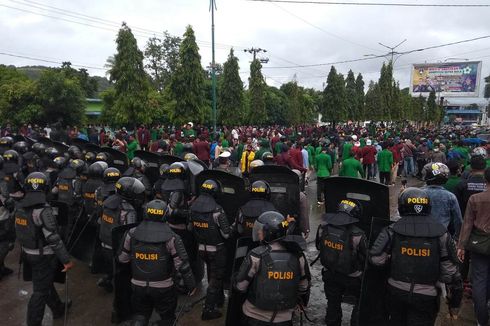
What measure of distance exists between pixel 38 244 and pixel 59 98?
22.8 metres

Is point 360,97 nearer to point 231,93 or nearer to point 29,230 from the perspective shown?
point 231,93

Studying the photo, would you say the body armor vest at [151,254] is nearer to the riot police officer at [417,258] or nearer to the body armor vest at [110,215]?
the body armor vest at [110,215]

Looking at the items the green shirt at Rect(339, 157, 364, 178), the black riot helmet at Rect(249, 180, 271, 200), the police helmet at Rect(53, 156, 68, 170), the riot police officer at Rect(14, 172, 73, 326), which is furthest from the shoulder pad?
the green shirt at Rect(339, 157, 364, 178)

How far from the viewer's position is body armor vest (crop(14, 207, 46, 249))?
4.59 meters

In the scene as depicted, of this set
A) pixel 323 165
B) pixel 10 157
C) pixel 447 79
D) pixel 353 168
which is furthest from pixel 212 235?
pixel 447 79

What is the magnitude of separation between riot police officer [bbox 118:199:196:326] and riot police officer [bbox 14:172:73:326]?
1.10 m

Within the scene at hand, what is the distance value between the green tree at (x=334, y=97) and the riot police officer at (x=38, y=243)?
106ft

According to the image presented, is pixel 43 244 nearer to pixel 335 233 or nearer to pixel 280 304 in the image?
pixel 280 304

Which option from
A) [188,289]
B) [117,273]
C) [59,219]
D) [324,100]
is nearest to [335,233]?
[188,289]

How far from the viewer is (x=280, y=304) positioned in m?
3.37

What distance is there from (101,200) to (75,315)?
5.44ft

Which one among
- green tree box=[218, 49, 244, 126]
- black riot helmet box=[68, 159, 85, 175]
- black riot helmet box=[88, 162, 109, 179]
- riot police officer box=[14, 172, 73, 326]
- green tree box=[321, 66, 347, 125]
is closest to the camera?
riot police officer box=[14, 172, 73, 326]

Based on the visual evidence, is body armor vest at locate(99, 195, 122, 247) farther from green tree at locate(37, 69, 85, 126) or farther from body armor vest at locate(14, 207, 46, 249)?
green tree at locate(37, 69, 85, 126)

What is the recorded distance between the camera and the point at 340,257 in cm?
412
